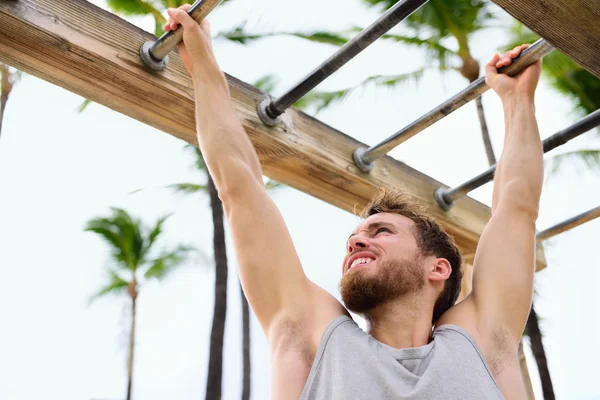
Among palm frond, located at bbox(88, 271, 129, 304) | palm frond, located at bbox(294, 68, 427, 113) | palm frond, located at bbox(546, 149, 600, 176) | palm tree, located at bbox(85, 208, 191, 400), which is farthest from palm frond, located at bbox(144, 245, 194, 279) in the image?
palm frond, located at bbox(546, 149, 600, 176)

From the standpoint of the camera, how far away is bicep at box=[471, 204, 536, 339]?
5.51ft

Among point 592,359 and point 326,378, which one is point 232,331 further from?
point 326,378

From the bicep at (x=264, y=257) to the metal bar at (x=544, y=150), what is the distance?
995mm

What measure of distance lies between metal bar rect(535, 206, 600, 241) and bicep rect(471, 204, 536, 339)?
2.57ft

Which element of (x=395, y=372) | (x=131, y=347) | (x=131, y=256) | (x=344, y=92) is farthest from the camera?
(x=131, y=347)

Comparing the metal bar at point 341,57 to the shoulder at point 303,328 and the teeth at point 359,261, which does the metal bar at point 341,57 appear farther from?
the shoulder at point 303,328

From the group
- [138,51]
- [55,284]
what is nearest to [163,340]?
[55,284]

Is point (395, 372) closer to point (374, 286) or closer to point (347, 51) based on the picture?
point (374, 286)

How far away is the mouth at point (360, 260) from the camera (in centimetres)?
173

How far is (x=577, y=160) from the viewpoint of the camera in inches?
367

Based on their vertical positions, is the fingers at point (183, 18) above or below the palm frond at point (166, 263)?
below

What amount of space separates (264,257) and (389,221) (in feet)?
1.36

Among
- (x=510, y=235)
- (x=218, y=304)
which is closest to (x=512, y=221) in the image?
(x=510, y=235)

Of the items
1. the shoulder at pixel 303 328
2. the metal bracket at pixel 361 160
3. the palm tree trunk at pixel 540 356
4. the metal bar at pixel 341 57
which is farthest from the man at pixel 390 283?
the palm tree trunk at pixel 540 356
